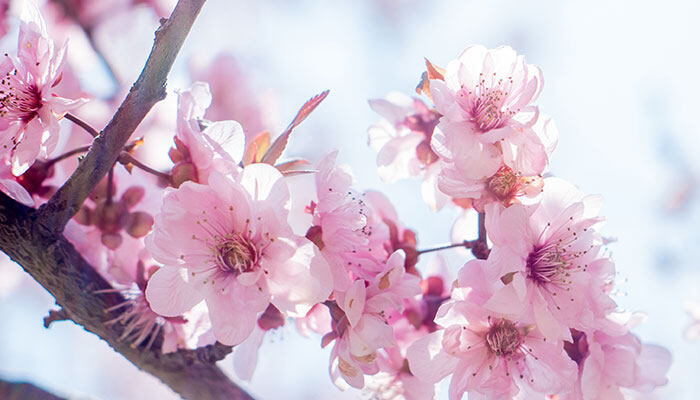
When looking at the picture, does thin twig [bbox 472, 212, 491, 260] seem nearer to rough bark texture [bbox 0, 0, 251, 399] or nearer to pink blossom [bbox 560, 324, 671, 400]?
pink blossom [bbox 560, 324, 671, 400]

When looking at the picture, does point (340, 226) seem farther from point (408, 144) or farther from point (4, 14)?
point (4, 14)

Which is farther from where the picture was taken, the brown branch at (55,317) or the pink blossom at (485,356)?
the brown branch at (55,317)

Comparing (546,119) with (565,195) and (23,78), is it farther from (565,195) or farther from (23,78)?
(23,78)

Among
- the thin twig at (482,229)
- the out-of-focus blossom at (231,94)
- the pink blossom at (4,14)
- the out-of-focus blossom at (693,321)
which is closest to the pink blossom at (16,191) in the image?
the pink blossom at (4,14)

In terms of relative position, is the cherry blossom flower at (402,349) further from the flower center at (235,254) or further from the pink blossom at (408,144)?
the flower center at (235,254)

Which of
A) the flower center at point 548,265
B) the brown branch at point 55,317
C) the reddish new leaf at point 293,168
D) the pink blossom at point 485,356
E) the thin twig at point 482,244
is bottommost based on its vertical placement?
the pink blossom at point 485,356

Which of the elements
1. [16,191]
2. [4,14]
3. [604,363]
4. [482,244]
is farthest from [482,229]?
[4,14]

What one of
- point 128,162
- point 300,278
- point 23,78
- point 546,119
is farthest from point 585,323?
point 23,78
